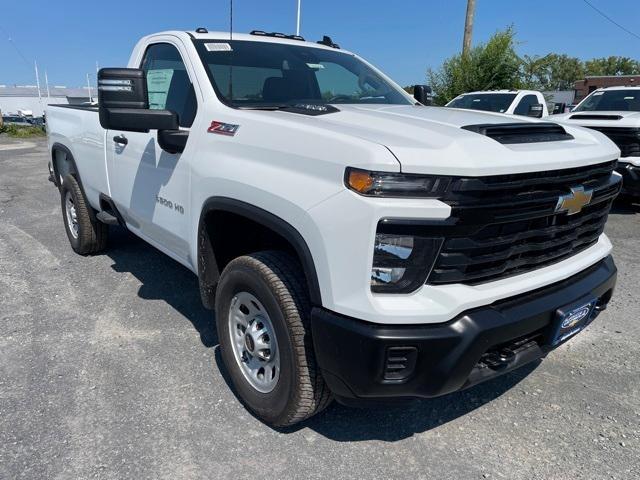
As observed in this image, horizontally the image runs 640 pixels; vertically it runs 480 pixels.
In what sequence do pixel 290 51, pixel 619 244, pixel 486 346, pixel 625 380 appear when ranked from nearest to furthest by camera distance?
pixel 486 346, pixel 625 380, pixel 290 51, pixel 619 244

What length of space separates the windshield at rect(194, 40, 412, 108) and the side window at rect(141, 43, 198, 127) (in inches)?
7.7

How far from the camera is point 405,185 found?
75.7 inches

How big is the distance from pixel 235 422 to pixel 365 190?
60.1 inches

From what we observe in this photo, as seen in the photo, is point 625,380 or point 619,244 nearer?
point 625,380

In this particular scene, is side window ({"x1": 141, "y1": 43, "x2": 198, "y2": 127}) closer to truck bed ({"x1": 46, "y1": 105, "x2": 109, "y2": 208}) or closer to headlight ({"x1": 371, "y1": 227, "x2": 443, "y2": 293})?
truck bed ({"x1": 46, "y1": 105, "x2": 109, "y2": 208})

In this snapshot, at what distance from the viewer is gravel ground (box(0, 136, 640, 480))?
241cm

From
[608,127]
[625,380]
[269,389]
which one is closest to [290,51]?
[269,389]

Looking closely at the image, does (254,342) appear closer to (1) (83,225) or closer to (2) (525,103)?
(1) (83,225)

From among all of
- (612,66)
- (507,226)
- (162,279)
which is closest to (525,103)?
(162,279)

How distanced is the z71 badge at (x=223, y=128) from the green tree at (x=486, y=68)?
1542 cm

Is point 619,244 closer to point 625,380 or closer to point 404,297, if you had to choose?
point 625,380

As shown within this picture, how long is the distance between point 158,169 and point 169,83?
611 millimetres

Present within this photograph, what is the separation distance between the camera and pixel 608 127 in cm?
718

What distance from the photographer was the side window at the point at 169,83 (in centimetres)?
315
